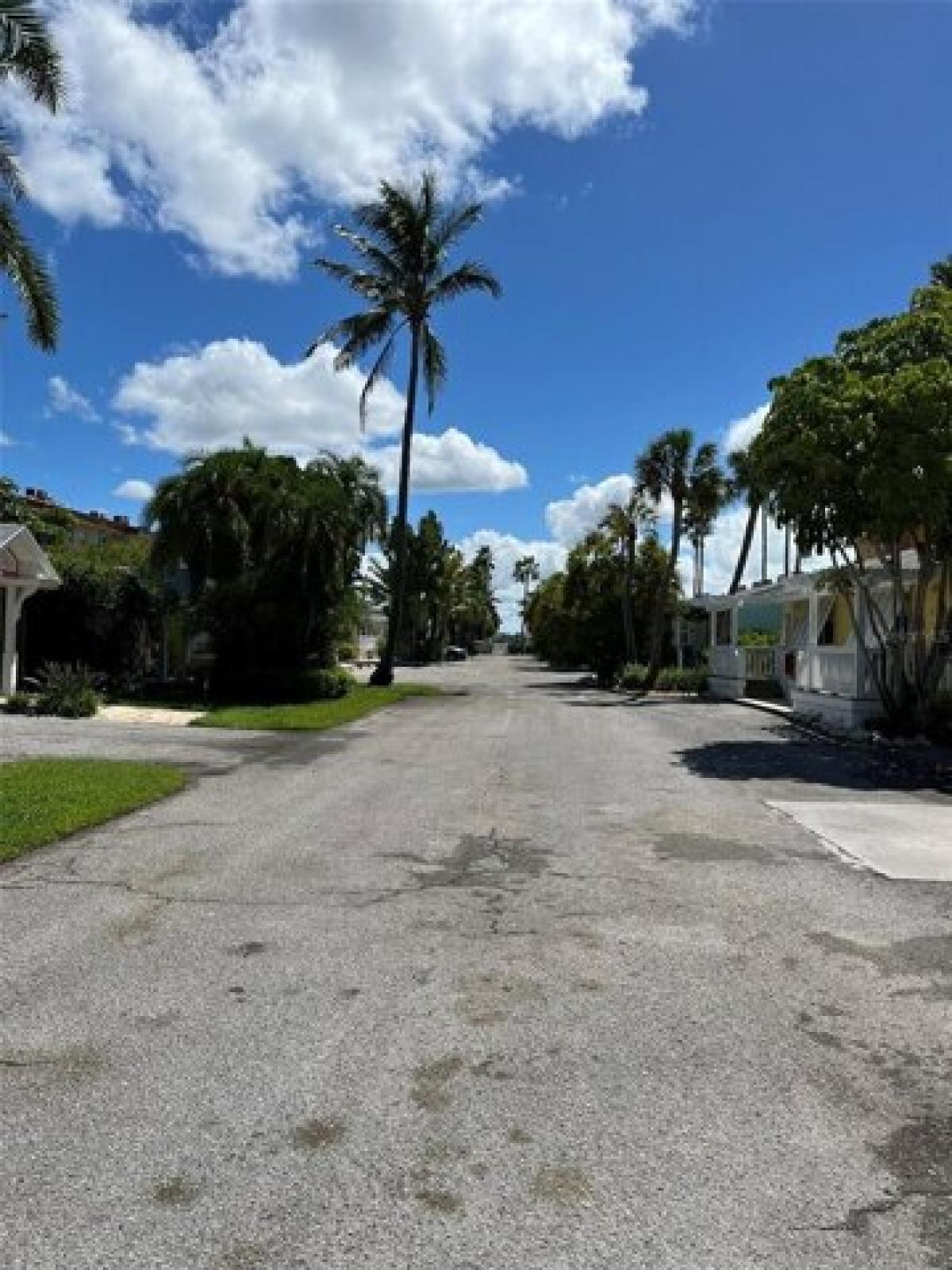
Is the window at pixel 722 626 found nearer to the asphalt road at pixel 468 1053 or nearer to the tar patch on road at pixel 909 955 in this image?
the asphalt road at pixel 468 1053

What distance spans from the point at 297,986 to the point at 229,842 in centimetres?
356

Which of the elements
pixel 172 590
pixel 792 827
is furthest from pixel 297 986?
pixel 172 590

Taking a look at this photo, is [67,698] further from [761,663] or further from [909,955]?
[761,663]

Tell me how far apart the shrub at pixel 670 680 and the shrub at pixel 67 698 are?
19278 millimetres

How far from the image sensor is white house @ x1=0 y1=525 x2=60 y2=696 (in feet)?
73.6

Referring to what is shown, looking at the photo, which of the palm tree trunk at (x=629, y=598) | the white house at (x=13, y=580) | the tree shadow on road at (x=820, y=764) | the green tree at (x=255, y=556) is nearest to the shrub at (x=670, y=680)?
the palm tree trunk at (x=629, y=598)

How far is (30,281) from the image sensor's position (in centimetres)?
1670

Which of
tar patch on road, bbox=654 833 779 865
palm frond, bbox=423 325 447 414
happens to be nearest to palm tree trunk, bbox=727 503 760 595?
palm frond, bbox=423 325 447 414

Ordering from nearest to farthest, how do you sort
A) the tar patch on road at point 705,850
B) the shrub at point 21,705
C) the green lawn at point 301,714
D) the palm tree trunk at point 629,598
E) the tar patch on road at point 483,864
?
the tar patch on road at point 483,864 < the tar patch on road at point 705,850 < the green lawn at point 301,714 < the shrub at point 21,705 < the palm tree trunk at point 629,598

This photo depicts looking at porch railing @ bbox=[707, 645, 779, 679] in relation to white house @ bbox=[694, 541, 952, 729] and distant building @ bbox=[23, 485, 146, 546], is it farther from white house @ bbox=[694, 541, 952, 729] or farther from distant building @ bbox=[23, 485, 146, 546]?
distant building @ bbox=[23, 485, 146, 546]

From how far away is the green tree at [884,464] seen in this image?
1548cm

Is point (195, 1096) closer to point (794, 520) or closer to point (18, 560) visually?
point (794, 520)

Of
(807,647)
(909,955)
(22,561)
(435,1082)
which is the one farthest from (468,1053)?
(22,561)

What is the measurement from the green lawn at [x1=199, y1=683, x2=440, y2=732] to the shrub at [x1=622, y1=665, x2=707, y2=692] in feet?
34.4
